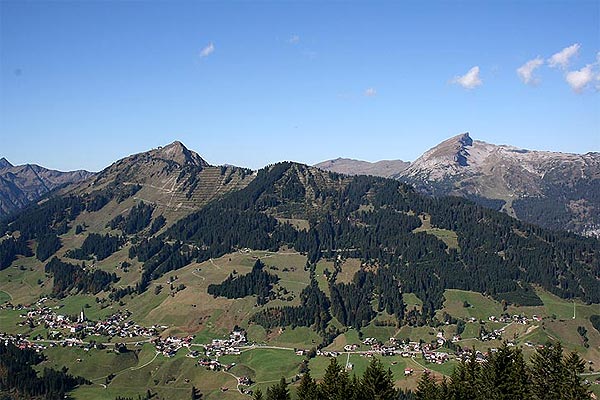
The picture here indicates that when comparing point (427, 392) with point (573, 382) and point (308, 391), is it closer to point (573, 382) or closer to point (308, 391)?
point (308, 391)

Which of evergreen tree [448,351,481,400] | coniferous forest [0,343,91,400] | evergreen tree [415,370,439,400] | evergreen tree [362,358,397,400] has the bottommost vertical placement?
coniferous forest [0,343,91,400]

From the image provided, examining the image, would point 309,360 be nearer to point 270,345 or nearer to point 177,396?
point 270,345

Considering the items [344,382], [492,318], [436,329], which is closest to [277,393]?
[344,382]

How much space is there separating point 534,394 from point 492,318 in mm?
147476

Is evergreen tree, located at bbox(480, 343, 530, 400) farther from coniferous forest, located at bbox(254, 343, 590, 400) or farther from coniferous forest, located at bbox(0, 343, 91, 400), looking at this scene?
coniferous forest, located at bbox(0, 343, 91, 400)

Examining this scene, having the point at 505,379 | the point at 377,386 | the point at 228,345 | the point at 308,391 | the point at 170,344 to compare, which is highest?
the point at 505,379

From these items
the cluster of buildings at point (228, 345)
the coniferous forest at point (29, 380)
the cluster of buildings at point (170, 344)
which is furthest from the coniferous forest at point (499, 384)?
the cluster of buildings at point (170, 344)

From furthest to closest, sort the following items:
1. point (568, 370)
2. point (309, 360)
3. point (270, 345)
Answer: point (270, 345) → point (309, 360) → point (568, 370)

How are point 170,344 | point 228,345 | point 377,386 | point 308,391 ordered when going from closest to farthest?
point 377,386 → point 308,391 → point 228,345 → point 170,344

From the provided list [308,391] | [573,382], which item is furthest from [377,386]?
[573,382]

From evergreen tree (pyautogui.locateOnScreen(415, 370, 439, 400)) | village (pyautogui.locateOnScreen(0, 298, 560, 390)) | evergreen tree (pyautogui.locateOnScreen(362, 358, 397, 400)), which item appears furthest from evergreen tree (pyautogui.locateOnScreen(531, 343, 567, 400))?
village (pyautogui.locateOnScreen(0, 298, 560, 390))

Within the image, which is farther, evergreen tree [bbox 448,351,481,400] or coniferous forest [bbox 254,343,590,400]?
evergreen tree [bbox 448,351,481,400]

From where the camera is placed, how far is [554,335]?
590 ft

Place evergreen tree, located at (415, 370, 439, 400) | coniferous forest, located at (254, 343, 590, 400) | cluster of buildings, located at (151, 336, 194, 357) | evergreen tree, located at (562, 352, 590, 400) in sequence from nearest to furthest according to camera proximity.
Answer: evergreen tree, located at (562, 352, 590, 400)
coniferous forest, located at (254, 343, 590, 400)
evergreen tree, located at (415, 370, 439, 400)
cluster of buildings, located at (151, 336, 194, 357)
